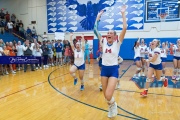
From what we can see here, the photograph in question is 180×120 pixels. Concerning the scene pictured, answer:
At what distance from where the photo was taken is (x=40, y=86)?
7406 mm

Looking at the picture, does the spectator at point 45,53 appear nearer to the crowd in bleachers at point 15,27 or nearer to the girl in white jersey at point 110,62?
the crowd in bleachers at point 15,27

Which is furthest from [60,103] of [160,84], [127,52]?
[127,52]

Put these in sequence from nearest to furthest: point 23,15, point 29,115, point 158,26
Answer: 1. point 29,115
2. point 158,26
3. point 23,15

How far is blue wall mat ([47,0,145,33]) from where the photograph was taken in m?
16.8

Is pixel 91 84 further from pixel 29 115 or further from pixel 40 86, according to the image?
pixel 29 115

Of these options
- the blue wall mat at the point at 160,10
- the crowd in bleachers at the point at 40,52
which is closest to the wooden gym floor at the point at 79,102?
the crowd in bleachers at the point at 40,52

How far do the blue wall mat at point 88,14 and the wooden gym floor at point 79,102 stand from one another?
1061 centimetres

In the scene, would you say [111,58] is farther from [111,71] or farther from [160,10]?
[160,10]

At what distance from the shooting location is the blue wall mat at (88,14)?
1677 centimetres

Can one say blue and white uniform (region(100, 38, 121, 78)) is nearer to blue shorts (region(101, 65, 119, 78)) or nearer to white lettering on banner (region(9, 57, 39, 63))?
blue shorts (region(101, 65, 119, 78))

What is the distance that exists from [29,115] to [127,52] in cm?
1391

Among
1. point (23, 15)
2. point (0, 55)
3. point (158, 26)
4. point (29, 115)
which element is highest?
point (23, 15)

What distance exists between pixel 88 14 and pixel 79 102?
14254 millimetres

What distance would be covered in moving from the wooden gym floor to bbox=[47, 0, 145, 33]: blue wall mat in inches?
418
